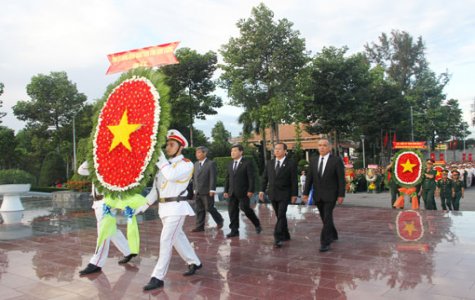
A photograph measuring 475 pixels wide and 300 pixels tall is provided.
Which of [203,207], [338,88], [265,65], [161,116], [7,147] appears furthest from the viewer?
[7,147]

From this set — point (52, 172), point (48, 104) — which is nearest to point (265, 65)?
point (52, 172)

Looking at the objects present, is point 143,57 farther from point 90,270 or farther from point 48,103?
point 48,103

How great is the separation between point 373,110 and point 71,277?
110 feet

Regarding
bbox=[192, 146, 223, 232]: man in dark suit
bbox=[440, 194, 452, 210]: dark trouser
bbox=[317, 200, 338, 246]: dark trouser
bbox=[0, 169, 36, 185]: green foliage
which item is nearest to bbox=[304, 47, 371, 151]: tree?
bbox=[440, 194, 452, 210]: dark trouser

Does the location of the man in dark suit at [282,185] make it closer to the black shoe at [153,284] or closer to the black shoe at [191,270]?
the black shoe at [191,270]

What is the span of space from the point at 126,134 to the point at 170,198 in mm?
862

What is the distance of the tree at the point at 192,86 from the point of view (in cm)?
3125

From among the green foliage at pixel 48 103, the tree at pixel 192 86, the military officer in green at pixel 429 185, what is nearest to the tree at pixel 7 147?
the green foliage at pixel 48 103

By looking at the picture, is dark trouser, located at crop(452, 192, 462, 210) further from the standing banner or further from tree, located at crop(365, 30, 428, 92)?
tree, located at crop(365, 30, 428, 92)

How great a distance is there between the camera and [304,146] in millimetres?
47469

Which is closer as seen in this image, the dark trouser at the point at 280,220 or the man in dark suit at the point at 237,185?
the dark trouser at the point at 280,220

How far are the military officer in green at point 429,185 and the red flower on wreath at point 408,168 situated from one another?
0.64 feet

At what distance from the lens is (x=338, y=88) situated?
95.7ft

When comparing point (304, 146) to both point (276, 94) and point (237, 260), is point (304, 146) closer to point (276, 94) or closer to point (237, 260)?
point (276, 94)
